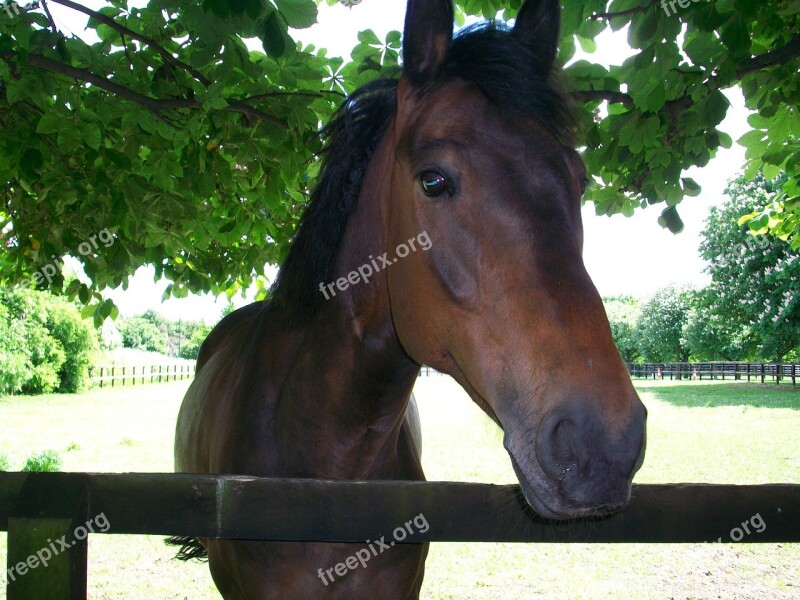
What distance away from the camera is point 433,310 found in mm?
1517

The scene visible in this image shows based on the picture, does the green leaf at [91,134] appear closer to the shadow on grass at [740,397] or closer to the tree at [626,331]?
the shadow on grass at [740,397]

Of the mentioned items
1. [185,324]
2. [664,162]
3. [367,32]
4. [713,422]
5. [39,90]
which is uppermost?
[185,324]

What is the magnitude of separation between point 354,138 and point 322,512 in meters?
1.12

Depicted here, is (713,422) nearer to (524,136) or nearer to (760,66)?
(760,66)

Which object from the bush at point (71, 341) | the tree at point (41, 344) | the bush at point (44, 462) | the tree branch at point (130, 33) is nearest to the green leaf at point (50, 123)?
the tree branch at point (130, 33)

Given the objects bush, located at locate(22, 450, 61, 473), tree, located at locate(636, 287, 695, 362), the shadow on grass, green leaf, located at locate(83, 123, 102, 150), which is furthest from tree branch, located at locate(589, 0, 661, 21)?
tree, located at locate(636, 287, 695, 362)

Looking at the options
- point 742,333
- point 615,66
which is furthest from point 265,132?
point 742,333

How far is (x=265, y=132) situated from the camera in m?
3.20

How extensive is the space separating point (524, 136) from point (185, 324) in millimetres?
90504

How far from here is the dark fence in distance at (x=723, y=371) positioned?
34456 millimetres

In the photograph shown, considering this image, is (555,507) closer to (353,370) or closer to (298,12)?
(353,370)

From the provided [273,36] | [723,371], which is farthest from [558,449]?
[723,371]

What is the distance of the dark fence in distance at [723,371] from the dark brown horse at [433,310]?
119ft

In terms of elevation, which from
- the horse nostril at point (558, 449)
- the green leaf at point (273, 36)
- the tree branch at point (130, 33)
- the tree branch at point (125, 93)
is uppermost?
the tree branch at point (130, 33)
